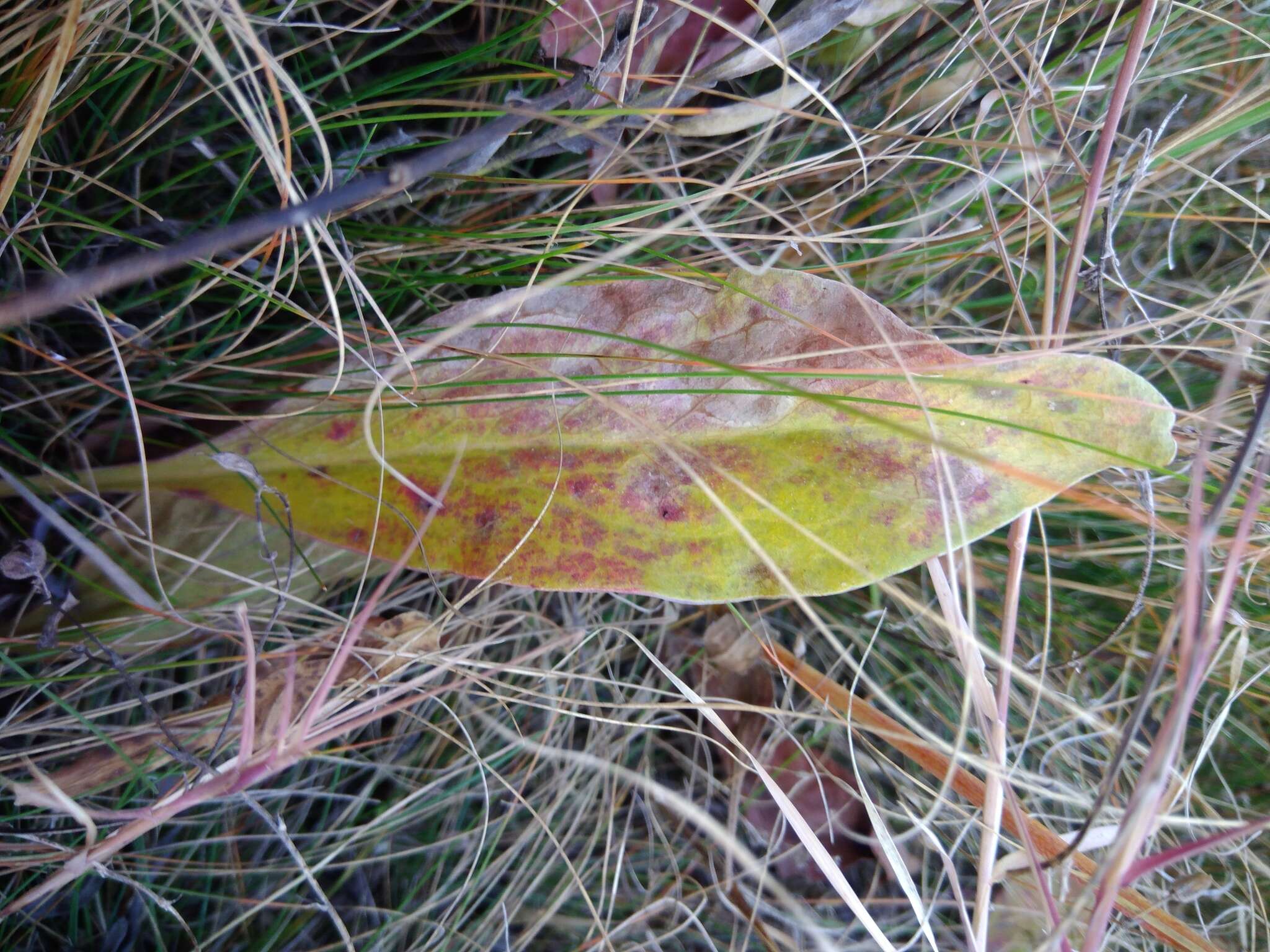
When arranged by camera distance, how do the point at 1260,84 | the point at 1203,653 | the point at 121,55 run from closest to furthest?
the point at 1203,653
the point at 121,55
the point at 1260,84

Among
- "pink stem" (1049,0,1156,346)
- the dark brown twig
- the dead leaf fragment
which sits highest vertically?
the dark brown twig

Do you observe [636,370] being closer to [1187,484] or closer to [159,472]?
[159,472]

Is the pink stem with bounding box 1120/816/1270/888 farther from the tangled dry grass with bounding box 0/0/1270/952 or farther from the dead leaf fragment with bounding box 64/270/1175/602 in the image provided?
the dead leaf fragment with bounding box 64/270/1175/602

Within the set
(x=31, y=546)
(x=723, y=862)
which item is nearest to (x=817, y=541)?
(x=723, y=862)

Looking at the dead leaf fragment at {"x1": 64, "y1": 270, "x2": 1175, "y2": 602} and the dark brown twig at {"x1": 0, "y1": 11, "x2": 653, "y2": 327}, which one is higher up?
the dark brown twig at {"x1": 0, "y1": 11, "x2": 653, "y2": 327}

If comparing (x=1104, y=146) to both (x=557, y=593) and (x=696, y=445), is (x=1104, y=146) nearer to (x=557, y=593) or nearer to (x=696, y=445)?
(x=696, y=445)

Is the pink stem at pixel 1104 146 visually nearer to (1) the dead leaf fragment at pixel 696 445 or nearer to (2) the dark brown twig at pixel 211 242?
(1) the dead leaf fragment at pixel 696 445

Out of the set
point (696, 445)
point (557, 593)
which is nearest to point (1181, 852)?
point (696, 445)

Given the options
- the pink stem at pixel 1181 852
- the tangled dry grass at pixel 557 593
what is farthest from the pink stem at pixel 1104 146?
the pink stem at pixel 1181 852

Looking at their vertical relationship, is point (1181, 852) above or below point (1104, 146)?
below

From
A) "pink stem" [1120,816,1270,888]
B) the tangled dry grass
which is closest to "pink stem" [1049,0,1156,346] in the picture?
the tangled dry grass

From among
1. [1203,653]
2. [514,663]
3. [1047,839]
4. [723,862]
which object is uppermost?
[1203,653]
